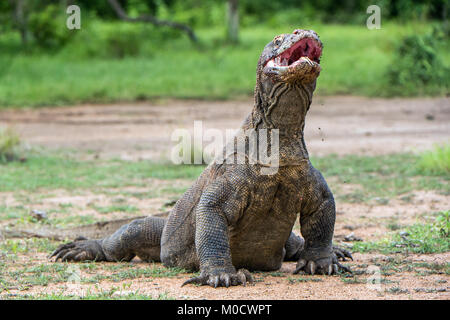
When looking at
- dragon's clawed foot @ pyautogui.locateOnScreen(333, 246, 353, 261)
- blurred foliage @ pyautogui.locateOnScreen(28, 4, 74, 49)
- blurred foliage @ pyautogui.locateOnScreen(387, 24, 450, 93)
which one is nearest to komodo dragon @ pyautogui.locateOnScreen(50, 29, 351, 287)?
dragon's clawed foot @ pyautogui.locateOnScreen(333, 246, 353, 261)

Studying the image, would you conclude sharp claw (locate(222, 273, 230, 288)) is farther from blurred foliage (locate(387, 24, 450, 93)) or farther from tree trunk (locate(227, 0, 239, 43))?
tree trunk (locate(227, 0, 239, 43))

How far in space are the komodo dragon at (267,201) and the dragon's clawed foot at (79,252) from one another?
821mm

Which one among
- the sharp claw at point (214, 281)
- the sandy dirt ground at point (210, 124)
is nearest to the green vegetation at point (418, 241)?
the sharp claw at point (214, 281)

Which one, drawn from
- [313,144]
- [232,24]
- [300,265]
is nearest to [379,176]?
[313,144]

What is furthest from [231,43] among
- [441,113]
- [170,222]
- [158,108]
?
[170,222]

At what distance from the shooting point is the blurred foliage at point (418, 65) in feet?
52.2

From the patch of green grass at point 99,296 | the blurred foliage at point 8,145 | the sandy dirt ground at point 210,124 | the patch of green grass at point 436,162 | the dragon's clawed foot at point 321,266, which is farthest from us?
the sandy dirt ground at point 210,124

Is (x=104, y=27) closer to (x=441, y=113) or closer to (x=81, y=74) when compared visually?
(x=81, y=74)

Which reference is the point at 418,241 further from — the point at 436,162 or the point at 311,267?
the point at 436,162

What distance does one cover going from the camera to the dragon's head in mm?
4078

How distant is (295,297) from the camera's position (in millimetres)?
4039

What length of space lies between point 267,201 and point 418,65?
493 inches

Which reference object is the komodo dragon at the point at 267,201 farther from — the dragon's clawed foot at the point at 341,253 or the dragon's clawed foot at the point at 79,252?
the dragon's clawed foot at the point at 79,252

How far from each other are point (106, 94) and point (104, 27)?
814 centimetres
